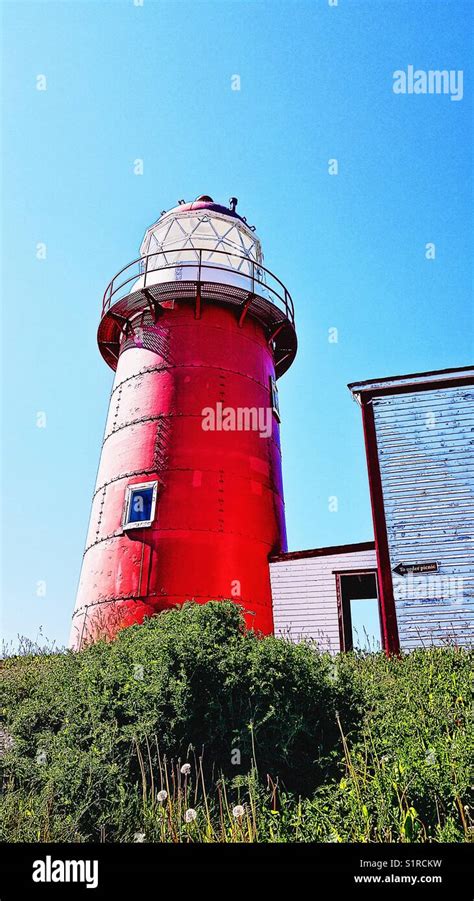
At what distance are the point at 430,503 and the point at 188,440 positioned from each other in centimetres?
591

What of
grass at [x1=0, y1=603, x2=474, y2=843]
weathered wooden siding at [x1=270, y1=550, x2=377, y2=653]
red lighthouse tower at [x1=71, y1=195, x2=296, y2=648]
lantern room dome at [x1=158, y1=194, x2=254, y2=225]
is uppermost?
lantern room dome at [x1=158, y1=194, x2=254, y2=225]

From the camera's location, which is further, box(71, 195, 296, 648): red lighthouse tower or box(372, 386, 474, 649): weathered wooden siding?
box(71, 195, 296, 648): red lighthouse tower

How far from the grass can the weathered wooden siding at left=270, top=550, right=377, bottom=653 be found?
3614mm

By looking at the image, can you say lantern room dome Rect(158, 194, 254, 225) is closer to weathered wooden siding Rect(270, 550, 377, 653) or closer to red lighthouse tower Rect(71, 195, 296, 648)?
red lighthouse tower Rect(71, 195, 296, 648)

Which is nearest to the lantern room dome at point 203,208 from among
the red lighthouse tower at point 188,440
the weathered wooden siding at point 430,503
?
the red lighthouse tower at point 188,440

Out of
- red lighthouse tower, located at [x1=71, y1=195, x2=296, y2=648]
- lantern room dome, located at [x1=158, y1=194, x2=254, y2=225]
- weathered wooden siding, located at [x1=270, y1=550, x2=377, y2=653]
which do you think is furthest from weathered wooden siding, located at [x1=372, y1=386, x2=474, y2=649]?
lantern room dome, located at [x1=158, y1=194, x2=254, y2=225]

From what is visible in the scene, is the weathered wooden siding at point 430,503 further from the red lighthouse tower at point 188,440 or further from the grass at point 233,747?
the red lighthouse tower at point 188,440

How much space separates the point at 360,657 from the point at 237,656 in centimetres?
421

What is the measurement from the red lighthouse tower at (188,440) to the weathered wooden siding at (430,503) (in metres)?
3.24

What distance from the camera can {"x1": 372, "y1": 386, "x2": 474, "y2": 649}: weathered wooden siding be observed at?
428 inches

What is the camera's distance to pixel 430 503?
11672 millimetres

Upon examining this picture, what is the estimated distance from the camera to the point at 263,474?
604 inches
